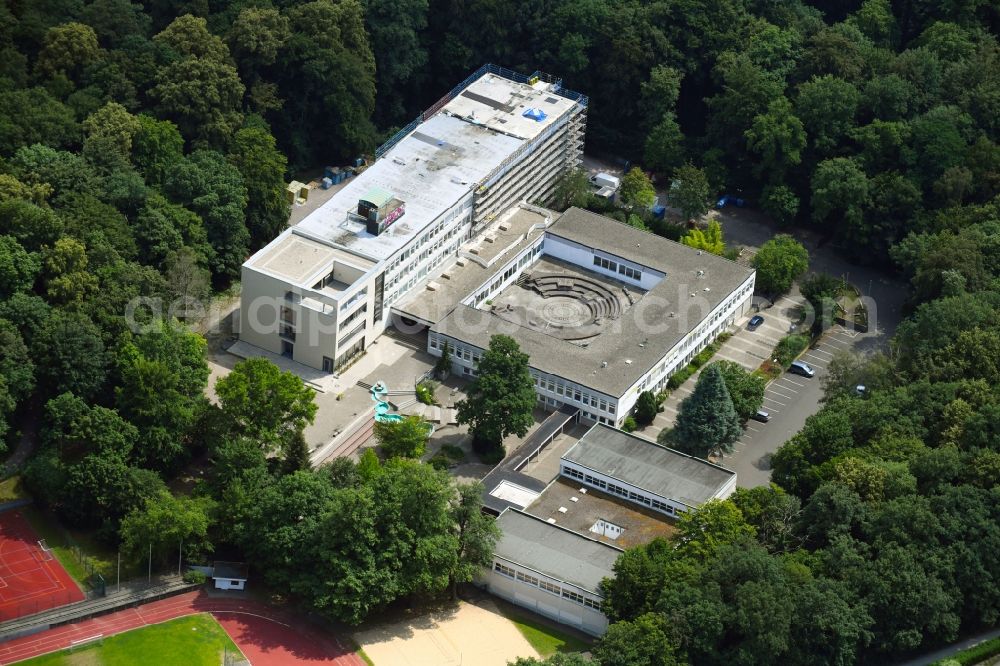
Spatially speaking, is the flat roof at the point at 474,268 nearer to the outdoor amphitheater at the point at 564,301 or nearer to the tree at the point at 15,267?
the outdoor amphitheater at the point at 564,301

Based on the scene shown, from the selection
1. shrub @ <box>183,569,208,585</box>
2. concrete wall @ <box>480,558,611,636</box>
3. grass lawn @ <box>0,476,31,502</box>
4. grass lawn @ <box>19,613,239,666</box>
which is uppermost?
concrete wall @ <box>480,558,611,636</box>

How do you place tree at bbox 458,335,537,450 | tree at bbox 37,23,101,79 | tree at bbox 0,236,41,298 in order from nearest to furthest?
tree at bbox 0,236,41,298 < tree at bbox 458,335,537,450 < tree at bbox 37,23,101,79

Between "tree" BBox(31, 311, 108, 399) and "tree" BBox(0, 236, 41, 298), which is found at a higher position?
"tree" BBox(0, 236, 41, 298)

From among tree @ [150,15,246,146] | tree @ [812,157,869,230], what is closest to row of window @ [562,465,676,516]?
tree @ [812,157,869,230]

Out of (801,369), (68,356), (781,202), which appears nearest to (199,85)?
(68,356)

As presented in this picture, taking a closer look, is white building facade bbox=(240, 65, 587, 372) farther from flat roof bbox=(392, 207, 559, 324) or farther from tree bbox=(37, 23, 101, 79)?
tree bbox=(37, 23, 101, 79)

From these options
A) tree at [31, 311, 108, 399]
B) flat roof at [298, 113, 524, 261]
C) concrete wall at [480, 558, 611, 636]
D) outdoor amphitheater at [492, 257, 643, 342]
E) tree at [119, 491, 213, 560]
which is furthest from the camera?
outdoor amphitheater at [492, 257, 643, 342]

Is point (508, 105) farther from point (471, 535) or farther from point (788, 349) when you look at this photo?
point (471, 535)
